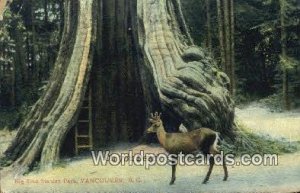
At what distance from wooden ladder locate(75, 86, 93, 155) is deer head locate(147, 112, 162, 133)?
0.79 metres

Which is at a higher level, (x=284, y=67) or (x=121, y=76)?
(x=284, y=67)

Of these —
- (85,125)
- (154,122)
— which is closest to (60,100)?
(85,125)

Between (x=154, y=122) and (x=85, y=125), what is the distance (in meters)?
0.94

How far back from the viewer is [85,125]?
30.0ft

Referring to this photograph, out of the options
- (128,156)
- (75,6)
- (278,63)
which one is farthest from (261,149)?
(75,6)

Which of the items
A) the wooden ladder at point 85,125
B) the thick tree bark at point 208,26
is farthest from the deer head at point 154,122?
the thick tree bark at point 208,26

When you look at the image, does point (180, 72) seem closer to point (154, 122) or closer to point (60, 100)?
point (154, 122)

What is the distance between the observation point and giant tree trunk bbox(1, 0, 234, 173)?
28.8ft

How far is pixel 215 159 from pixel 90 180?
5.17 ft

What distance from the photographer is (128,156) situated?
351 inches

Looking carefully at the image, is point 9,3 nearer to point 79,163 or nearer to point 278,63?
point 79,163

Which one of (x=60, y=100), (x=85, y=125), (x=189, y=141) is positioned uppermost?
(x=60, y=100)

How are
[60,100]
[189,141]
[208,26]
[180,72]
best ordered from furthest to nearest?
[60,100] → [208,26] → [180,72] → [189,141]

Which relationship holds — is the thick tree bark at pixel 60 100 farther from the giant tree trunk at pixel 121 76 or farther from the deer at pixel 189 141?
the deer at pixel 189 141
